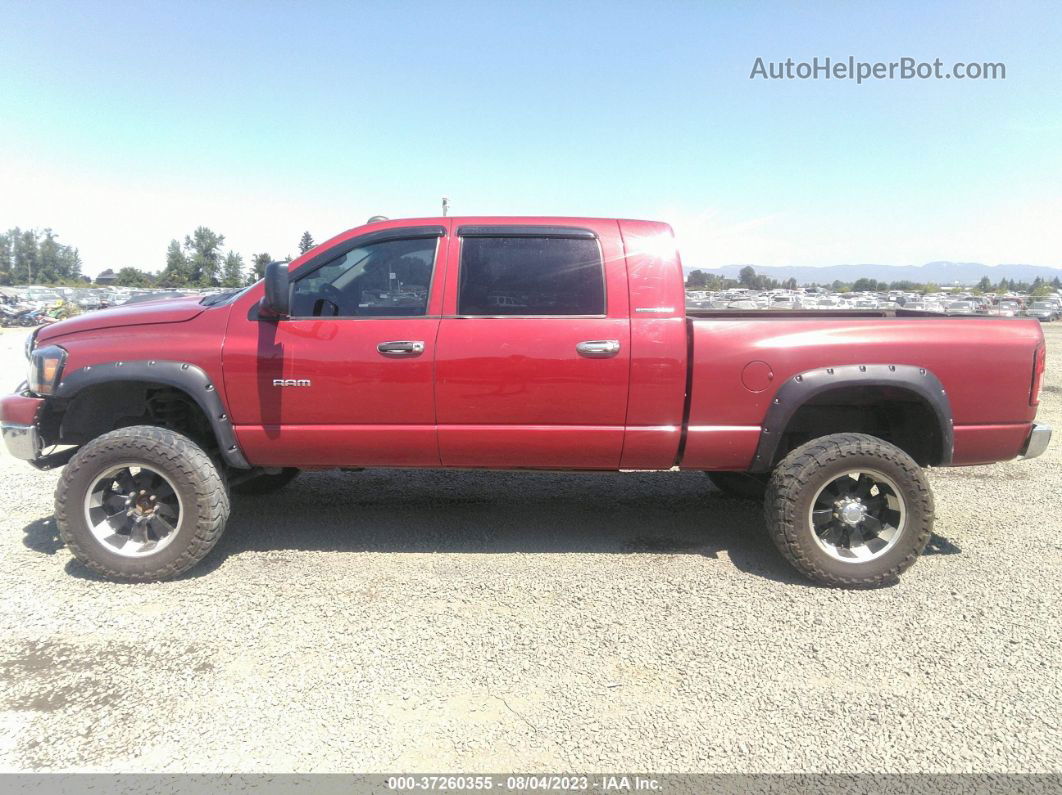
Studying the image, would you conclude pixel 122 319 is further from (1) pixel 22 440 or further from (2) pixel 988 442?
(2) pixel 988 442

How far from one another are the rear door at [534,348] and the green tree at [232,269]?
81593 mm

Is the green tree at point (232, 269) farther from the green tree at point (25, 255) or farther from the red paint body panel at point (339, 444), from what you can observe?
the red paint body panel at point (339, 444)

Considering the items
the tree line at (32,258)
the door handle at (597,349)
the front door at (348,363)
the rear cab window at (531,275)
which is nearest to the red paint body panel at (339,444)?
the front door at (348,363)

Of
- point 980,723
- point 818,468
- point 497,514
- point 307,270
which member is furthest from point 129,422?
point 980,723

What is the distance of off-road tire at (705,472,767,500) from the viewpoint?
4.98 m

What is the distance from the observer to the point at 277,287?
11.8 feet

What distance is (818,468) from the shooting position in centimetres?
371

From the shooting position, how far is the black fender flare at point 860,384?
368 centimetres

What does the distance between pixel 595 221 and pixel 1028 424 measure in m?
2.74

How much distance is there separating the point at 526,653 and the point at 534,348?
1.58 meters

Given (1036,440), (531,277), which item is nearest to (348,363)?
(531,277)

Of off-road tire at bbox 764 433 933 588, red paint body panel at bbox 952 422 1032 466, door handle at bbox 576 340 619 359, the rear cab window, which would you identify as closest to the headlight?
the rear cab window

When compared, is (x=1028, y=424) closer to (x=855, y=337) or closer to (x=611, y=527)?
(x=855, y=337)

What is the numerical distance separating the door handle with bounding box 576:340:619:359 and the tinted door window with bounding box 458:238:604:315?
0.19 metres
